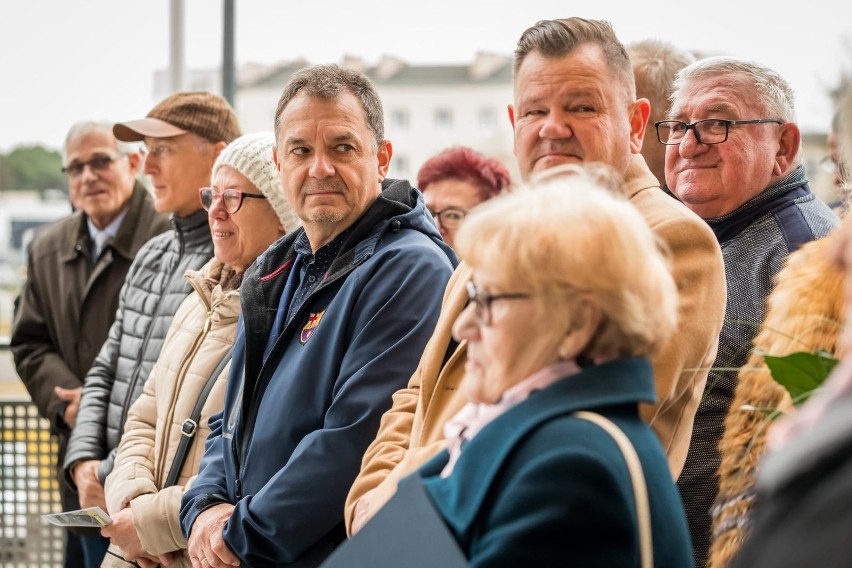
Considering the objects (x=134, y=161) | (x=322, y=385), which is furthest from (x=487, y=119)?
(x=322, y=385)

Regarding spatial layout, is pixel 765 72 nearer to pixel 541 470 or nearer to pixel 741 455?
pixel 741 455

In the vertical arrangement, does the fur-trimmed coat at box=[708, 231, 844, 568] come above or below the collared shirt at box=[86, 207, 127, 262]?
above

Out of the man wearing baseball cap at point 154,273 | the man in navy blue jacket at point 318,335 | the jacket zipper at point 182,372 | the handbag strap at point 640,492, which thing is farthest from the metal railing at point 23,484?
the handbag strap at point 640,492

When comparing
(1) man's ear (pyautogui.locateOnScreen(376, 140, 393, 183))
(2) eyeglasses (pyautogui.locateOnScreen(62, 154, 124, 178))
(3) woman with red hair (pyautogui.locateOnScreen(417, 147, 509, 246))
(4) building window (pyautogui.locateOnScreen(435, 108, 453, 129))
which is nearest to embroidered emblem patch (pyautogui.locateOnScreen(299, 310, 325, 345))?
(1) man's ear (pyautogui.locateOnScreen(376, 140, 393, 183))

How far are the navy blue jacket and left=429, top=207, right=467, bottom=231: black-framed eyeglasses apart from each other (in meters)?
1.16

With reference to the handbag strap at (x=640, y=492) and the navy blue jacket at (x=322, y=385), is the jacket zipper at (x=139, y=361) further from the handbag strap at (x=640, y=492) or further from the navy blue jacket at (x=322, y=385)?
the handbag strap at (x=640, y=492)

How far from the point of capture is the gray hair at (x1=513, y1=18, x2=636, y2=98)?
2.18 m

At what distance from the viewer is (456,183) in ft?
12.9

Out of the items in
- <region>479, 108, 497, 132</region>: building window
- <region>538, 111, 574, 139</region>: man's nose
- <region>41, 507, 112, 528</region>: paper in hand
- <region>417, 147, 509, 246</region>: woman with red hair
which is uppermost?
<region>538, 111, 574, 139</region>: man's nose

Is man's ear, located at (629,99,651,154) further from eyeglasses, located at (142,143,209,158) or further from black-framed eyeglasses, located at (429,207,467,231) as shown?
eyeglasses, located at (142,143,209,158)

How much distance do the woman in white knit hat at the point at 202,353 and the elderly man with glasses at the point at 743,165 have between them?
45.3 inches

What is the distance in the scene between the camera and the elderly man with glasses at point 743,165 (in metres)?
2.51

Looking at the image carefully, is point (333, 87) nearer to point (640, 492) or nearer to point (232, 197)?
point (232, 197)

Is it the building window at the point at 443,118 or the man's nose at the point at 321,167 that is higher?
the man's nose at the point at 321,167
